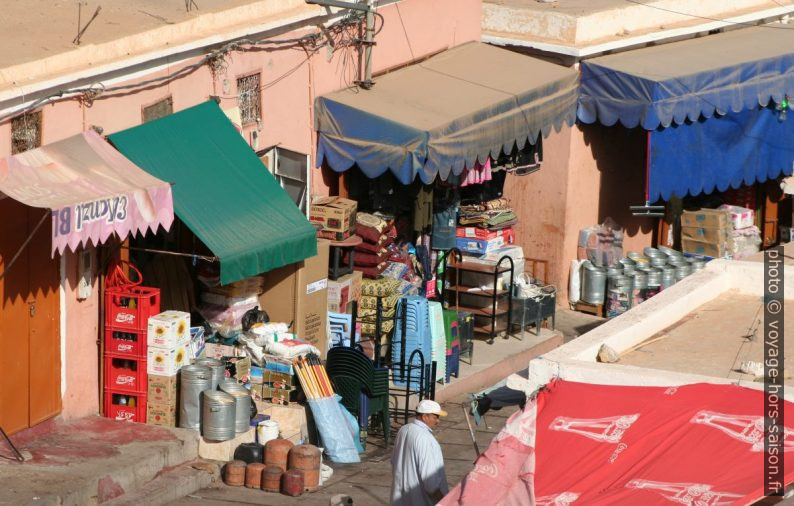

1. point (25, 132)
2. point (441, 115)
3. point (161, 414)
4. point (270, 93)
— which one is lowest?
point (161, 414)

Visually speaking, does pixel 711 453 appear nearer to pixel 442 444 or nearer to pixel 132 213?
pixel 132 213

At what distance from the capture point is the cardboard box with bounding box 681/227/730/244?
2350 cm

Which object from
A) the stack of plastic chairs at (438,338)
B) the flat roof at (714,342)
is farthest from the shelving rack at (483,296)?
the flat roof at (714,342)

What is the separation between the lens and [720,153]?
22781 mm

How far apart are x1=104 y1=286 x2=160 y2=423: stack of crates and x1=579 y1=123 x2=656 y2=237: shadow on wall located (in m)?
9.51

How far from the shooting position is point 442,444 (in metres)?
15.6

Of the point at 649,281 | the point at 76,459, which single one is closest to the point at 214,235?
the point at 76,459

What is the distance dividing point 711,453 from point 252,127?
8.16 metres

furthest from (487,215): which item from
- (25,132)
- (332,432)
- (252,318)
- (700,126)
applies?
(25,132)

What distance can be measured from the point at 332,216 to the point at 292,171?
2.26 feet

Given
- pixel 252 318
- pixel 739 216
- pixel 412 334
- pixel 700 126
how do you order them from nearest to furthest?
pixel 252 318
pixel 412 334
pixel 700 126
pixel 739 216

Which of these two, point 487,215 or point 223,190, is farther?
point 487,215

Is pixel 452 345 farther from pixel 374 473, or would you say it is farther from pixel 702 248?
pixel 702 248

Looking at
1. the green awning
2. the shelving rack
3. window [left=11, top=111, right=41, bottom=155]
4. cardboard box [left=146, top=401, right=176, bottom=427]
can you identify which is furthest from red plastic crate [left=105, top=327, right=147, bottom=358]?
the shelving rack
